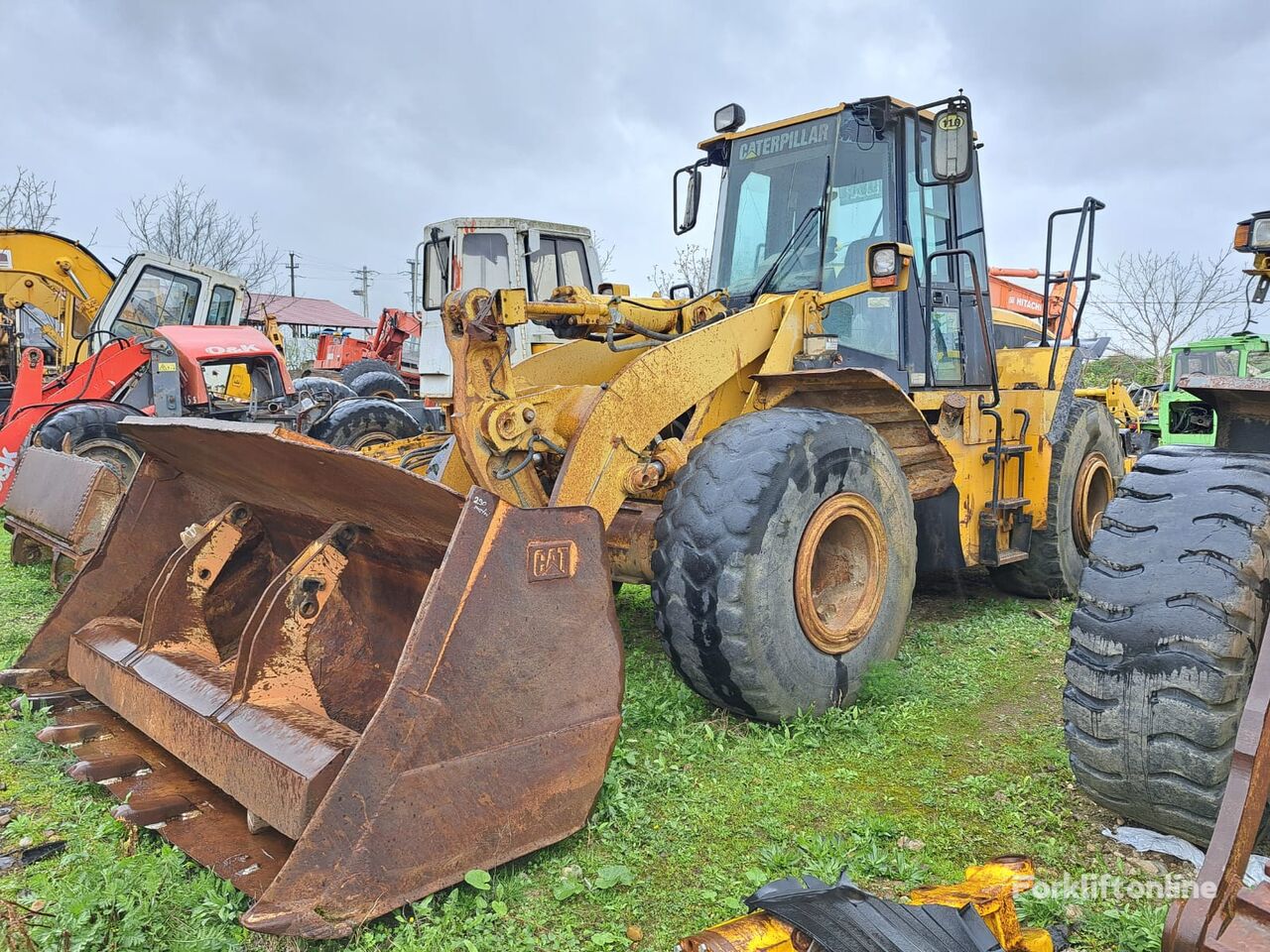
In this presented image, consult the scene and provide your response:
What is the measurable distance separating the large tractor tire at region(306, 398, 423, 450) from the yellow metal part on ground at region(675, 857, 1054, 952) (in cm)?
704

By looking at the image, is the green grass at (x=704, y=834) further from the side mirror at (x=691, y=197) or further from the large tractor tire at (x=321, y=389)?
the large tractor tire at (x=321, y=389)

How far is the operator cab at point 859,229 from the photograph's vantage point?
16.4 ft

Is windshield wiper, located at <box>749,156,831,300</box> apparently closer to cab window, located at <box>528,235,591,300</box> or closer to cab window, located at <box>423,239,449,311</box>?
cab window, located at <box>528,235,591,300</box>

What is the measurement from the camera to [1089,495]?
6.30m

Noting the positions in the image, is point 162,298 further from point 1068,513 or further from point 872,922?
point 872,922

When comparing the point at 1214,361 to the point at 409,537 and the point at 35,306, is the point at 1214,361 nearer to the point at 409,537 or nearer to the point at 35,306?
the point at 409,537

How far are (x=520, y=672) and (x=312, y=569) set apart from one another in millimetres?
943

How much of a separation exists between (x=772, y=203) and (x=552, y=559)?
10.5 feet

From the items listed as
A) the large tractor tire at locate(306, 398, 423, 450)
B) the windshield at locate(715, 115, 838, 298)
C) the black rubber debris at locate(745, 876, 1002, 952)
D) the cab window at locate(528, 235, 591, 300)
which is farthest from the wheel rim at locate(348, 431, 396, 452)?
the black rubber debris at locate(745, 876, 1002, 952)

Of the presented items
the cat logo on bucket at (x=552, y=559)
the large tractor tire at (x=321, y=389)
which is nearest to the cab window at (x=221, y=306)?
the large tractor tire at (x=321, y=389)

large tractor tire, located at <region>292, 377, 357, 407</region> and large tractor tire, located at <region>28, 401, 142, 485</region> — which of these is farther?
large tractor tire, located at <region>292, 377, 357, 407</region>

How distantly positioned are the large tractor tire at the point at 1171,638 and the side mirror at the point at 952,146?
206cm

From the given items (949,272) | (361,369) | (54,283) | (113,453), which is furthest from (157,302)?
(949,272)

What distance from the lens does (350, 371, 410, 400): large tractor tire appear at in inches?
573
